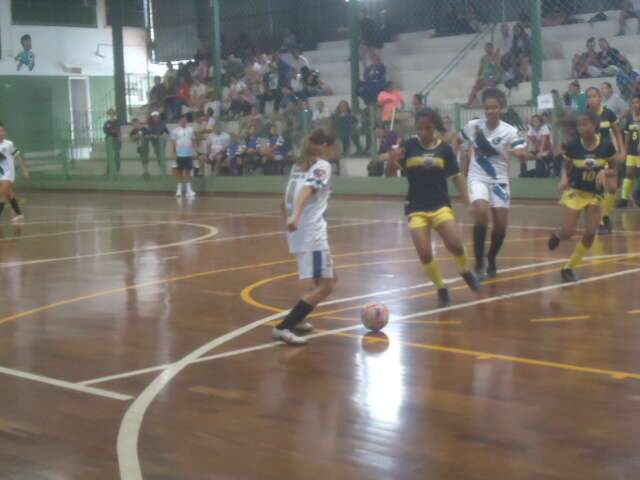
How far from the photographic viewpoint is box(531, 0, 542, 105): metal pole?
23.4 meters

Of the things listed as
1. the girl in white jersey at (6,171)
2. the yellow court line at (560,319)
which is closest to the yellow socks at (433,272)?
the yellow court line at (560,319)

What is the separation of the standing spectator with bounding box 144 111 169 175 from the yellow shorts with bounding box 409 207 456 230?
20.0 meters

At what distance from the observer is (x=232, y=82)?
102ft

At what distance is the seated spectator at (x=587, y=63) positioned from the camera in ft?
75.9

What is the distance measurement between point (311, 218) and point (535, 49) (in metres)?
16.7

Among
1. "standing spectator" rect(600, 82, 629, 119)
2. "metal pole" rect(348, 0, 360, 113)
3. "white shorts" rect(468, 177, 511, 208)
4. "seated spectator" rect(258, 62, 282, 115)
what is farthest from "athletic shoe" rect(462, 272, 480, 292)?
"seated spectator" rect(258, 62, 282, 115)

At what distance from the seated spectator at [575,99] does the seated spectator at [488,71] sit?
311 cm

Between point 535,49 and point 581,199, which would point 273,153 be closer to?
point 535,49

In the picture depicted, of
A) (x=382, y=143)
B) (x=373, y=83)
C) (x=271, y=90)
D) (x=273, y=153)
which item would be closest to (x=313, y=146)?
(x=382, y=143)

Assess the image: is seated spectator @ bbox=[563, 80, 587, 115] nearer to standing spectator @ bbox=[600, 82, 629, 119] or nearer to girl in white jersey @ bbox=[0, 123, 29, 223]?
standing spectator @ bbox=[600, 82, 629, 119]

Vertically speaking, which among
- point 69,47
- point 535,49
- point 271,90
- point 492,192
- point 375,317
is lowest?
point 375,317

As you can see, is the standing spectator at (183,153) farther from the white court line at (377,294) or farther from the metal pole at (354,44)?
the white court line at (377,294)

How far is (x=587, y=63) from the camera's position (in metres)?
23.2

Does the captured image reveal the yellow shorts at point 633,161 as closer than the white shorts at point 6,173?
Yes
